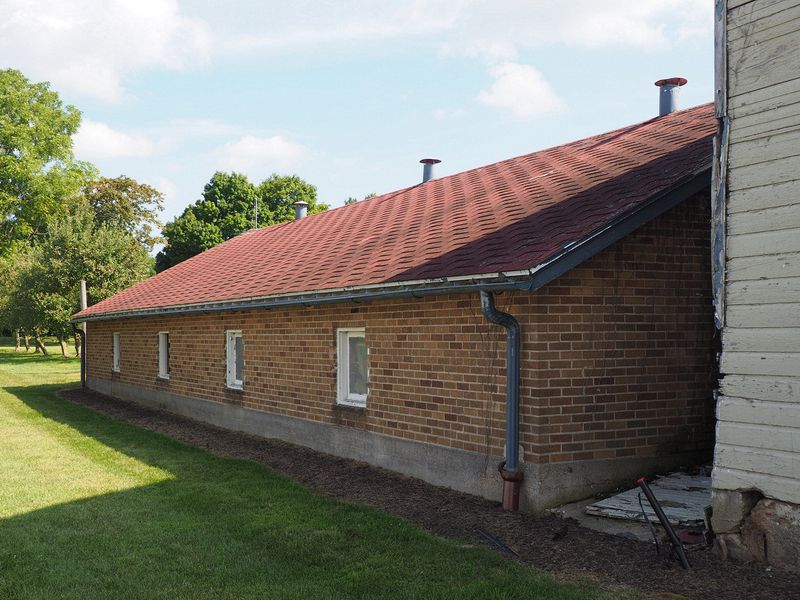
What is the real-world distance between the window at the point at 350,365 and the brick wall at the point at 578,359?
42cm

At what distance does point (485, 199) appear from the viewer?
36.6 feet

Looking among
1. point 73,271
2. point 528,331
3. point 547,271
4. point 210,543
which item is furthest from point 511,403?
point 73,271

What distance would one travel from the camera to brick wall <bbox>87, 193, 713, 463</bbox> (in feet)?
24.2

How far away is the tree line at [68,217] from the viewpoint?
3516cm

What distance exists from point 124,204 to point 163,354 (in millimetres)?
42607

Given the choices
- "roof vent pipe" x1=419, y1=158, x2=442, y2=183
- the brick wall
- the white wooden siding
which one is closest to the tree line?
"roof vent pipe" x1=419, y1=158, x2=442, y2=183

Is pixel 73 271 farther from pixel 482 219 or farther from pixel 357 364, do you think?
pixel 482 219

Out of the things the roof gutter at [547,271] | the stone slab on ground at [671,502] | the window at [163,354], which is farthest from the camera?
the window at [163,354]

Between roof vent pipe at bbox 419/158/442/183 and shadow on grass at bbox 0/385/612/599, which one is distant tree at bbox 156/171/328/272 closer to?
roof vent pipe at bbox 419/158/442/183

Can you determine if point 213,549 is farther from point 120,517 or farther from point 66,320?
point 66,320

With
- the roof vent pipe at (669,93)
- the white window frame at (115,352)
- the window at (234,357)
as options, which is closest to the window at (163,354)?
the window at (234,357)

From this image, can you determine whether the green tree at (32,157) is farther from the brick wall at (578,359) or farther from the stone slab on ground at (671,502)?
the stone slab on ground at (671,502)

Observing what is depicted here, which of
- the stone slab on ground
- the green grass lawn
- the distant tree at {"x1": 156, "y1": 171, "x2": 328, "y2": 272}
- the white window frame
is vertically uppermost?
the distant tree at {"x1": 156, "y1": 171, "x2": 328, "y2": 272}

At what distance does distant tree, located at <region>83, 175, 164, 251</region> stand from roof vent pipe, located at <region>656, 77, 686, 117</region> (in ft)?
155
